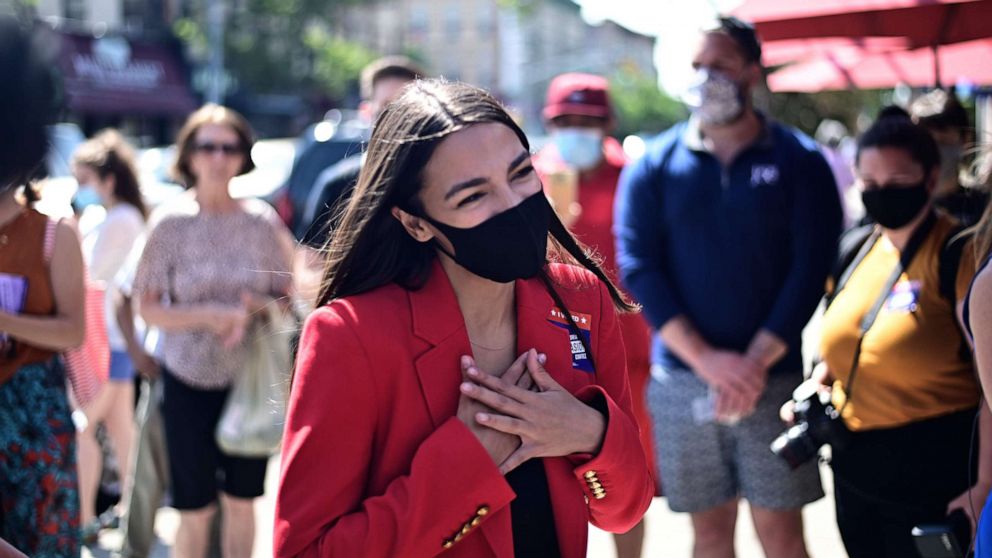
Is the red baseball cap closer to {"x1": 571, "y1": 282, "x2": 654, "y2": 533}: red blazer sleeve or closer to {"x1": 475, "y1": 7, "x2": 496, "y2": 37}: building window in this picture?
{"x1": 571, "y1": 282, "x2": 654, "y2": 533}: red blazer sleeve

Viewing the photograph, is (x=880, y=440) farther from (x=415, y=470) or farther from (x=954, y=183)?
(x=415, y=470)

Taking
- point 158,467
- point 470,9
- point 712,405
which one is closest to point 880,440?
point 712,405

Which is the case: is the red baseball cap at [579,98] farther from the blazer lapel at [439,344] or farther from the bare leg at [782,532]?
the blazer lapel at [439,344]

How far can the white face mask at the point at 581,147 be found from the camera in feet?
18.2

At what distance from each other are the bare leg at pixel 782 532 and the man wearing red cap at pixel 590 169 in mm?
769

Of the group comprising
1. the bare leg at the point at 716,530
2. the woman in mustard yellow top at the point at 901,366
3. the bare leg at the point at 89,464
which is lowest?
the bare leg at the point at 89,464

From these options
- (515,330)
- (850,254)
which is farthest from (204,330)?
(515,330)

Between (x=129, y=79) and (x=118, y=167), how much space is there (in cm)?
3664

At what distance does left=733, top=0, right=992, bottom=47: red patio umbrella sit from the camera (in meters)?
3.75

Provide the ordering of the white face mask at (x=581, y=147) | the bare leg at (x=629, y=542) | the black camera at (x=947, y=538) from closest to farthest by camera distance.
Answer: the black camera at (x=947, y=538)
the bare leg at (x=629, y=542)
the white face mask at (x=581, y=147)

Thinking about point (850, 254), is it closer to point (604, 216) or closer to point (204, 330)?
point (604, 216)

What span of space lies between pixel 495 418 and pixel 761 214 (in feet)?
7.39

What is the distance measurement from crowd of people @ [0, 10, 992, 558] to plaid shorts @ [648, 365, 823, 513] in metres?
0.01

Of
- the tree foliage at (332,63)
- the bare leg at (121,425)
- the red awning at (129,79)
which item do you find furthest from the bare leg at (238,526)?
the tree foliage at (332,63)
